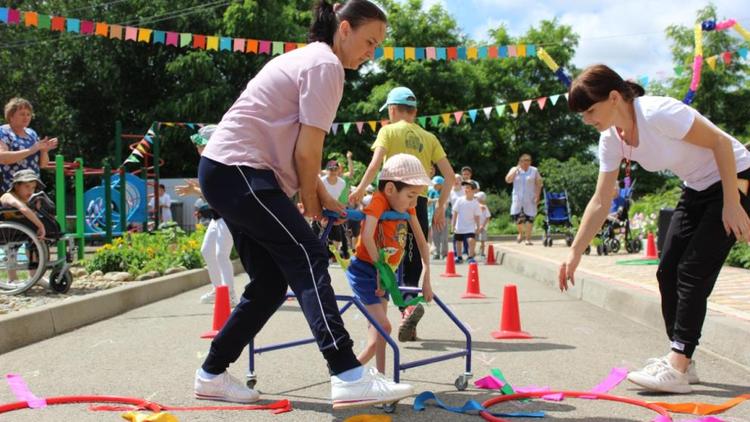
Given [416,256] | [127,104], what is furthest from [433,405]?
[127,104]

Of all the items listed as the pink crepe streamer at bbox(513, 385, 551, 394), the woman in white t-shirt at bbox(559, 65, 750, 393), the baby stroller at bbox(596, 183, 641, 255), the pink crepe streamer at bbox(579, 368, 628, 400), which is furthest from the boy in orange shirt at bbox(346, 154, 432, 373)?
the baby stroller at bbox(596, 183, 641, 255)

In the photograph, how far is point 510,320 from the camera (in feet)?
19.9

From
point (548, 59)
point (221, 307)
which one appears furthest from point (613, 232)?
point (221, 307)

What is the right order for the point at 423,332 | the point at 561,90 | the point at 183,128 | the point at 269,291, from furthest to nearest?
the point at 561,90
the point at 183,128
the point at 423,332
the point at 269,291

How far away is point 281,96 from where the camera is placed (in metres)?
3.44

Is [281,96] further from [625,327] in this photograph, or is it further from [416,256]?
[625,327]

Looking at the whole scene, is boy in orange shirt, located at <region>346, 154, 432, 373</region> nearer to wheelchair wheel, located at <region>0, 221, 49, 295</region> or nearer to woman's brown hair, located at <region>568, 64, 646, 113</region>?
woman's brown hair, located at <region>568, 64, 646, 113</region>

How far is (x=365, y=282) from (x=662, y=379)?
1647mm

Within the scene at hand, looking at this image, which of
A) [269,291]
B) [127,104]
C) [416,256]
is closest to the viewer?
[269,291]

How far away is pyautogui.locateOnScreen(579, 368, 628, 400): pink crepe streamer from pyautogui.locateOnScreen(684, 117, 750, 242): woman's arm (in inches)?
41.3

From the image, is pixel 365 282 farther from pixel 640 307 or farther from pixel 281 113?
pixel 640 307

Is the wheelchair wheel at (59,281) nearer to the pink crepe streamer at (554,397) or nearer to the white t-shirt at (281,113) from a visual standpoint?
the white t-shirt at (281,113)

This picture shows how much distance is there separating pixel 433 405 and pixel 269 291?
99 centimetres

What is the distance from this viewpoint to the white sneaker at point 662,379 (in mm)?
4008
